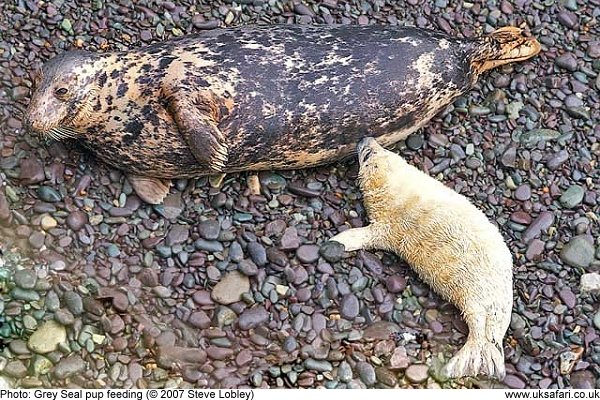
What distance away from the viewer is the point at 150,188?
479cm

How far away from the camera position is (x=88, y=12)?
529 cm

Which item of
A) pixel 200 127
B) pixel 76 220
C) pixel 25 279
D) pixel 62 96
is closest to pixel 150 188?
pixel 76 220

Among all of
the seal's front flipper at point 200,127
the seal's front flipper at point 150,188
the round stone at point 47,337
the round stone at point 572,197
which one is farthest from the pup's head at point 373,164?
the round stone at point 47,337

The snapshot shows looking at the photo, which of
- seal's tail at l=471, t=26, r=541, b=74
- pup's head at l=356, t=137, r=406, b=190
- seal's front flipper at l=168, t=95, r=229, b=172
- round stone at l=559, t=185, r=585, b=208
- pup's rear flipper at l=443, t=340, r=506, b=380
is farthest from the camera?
seal's tail at l=471, t=26, r=541, b=74

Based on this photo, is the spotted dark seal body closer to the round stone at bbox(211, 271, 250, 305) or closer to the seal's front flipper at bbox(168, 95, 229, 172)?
the seal's front flipper at bbox(168, 95, 229, 172)

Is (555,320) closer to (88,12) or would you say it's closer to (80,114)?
(80,114)

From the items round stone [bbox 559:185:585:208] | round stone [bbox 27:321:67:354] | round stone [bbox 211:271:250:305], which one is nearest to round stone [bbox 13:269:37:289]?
round stone [bbox 27:321:67:354]

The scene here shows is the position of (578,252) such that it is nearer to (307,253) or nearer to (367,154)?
(367,154)

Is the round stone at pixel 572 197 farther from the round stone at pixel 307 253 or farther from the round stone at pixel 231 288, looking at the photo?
the round stone at pixel 231 288

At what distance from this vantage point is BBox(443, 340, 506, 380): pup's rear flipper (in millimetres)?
4281

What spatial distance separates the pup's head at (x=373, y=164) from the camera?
15.7ft

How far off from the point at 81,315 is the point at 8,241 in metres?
0.57

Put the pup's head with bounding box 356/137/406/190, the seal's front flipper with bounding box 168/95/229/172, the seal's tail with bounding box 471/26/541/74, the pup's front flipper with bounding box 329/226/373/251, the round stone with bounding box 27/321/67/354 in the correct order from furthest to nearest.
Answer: the seal's tail with bounding box 471/26/541/74, the pup's head with bounding box 356/137/406/190, the pup's front flipper with bounding box 329/226/373/251, the seal's front flipper with bounding box 168/95/229/172, the round stone with bounding box 27/321/67/354

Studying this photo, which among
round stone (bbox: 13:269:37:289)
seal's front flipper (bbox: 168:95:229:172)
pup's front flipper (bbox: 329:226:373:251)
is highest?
seal's front flipper (bbox: 168:95:229:172)
